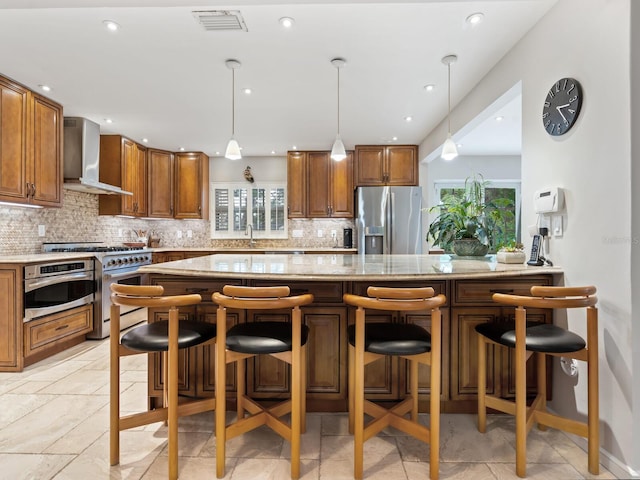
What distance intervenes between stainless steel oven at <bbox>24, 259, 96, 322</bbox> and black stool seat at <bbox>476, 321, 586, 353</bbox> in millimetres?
3423

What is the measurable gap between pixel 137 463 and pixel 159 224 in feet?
15.6

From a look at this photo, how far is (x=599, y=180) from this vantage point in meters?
1.68

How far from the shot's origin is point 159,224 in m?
5.80

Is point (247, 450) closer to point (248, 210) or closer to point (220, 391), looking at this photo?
point (220, 391)

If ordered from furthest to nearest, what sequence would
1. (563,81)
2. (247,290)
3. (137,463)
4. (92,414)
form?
(92,414) < (563,81) < (137,463) < (247,290)

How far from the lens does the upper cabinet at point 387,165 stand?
16.5 ft

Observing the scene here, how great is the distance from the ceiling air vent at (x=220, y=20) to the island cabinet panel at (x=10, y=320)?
7.94 ft

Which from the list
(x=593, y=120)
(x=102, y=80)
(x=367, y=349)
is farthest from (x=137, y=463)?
(x=102, y=80)

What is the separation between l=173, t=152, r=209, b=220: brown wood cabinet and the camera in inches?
216

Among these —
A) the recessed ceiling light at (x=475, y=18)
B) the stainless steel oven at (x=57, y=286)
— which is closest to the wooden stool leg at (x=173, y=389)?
the stainless steel oven at (x=57, y=286)

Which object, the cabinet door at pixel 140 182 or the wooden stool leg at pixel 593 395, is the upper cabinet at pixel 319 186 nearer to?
the cabinet door at pixel 140 182

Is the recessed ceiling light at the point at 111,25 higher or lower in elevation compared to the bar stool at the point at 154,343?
higher

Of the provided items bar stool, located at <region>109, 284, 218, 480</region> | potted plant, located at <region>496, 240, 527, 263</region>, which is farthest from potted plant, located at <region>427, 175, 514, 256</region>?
bar stool, located at <region>109, 284, 218, 480</region>

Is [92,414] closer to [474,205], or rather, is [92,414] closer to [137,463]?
[137,463]
